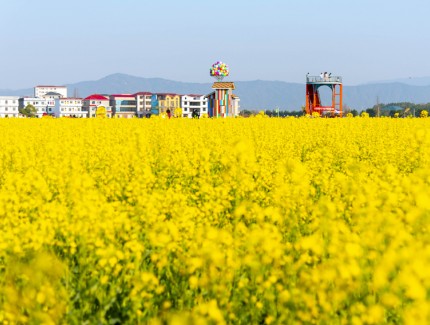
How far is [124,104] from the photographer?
162m

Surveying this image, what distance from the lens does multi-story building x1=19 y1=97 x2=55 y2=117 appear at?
168375mm

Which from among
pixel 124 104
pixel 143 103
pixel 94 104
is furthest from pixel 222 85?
pixel 124 104

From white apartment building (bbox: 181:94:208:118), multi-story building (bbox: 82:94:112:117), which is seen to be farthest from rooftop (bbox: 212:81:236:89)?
white apartment building (bbox: 181:94:208:118)

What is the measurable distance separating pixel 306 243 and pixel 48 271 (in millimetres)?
1447

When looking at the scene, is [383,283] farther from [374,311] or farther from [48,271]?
[48,271]

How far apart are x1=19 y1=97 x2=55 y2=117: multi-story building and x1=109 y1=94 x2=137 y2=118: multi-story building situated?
1887 centimetres

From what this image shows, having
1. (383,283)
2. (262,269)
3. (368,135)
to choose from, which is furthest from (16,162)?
(368,135)

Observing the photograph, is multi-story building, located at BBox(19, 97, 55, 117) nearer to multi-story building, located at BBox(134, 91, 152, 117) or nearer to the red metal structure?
multi-story building, located at BBox(134, 91, 152, 117)

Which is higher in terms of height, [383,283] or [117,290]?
[383,283]

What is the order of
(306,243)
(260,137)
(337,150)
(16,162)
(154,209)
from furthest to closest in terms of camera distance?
(260,137) → (337,150) → (16,162) → (154,209) → (306,243)

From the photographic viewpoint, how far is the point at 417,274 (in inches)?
108

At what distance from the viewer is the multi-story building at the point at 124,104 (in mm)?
160500

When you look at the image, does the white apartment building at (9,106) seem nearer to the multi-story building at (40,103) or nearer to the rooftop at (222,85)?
the multi-story building at (40,103)

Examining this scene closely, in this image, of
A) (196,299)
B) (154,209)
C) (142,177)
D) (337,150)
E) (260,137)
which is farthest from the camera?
(260,137)
